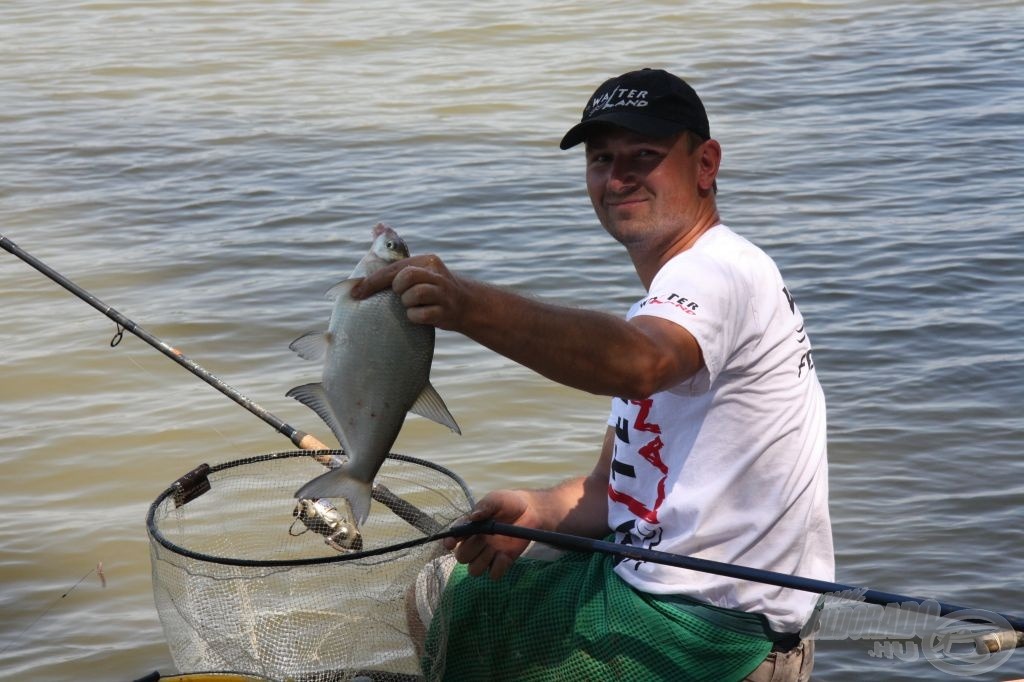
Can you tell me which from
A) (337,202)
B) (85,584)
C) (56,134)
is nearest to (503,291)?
(85,584)

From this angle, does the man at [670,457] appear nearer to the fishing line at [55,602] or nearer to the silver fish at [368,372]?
the silver fish at [368,372]

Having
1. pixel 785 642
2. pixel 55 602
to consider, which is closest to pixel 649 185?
pixel 785 642

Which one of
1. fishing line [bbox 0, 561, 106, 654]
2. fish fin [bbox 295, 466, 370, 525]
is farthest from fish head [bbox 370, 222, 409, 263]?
fishing line [bbox 0, 561, 106, 654]

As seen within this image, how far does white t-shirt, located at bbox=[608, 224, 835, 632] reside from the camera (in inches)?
119

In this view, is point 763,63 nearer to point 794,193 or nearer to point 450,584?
point 794,193

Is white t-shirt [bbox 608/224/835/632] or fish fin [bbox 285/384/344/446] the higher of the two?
fish fin [bbox 285/384/344/446]

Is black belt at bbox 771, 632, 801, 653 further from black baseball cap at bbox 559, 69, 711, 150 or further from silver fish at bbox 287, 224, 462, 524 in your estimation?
black baseball cap at bbox 559, 69, 711, 150

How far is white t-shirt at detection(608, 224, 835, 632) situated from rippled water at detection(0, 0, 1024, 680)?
2.07m

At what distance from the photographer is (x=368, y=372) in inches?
106

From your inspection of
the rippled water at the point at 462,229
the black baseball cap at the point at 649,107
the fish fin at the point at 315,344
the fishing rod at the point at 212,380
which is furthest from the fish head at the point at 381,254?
the rippled water at the point at 462,229

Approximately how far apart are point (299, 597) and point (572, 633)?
72 centimetres

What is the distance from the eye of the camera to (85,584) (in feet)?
18.3

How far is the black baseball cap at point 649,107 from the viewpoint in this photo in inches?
127

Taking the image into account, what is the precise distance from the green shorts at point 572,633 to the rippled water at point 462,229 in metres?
2.01
